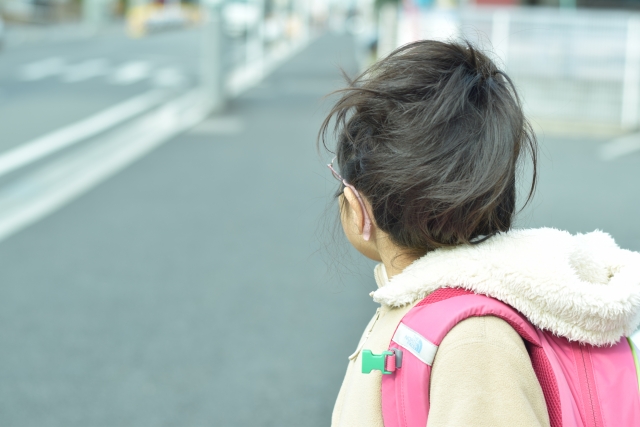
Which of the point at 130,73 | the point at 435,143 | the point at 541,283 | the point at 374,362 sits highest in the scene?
the point at 435,143

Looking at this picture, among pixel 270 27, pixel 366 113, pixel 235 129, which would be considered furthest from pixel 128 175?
pixel 270 27

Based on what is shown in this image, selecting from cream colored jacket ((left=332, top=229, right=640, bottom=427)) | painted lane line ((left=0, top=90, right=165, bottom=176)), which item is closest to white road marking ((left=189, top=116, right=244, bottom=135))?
painted lane line ((left=0, top=90, right=165, bottom=176))

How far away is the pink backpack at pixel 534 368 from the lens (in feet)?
3.22

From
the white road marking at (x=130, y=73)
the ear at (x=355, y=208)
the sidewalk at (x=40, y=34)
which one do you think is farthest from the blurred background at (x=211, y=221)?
the sidewalk at (x=40, y=34)

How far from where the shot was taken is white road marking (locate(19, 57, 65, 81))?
1702 cm

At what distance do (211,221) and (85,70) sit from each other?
14442mm

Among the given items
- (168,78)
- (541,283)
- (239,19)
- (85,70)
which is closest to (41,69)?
(85,70)

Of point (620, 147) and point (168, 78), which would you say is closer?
point (620, 147)

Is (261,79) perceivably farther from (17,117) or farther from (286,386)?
(286,386)

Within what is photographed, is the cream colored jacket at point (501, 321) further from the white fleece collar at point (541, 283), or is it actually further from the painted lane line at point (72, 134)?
the painted lane line at point (72, 134)

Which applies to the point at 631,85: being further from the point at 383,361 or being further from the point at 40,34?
the point at 40,34

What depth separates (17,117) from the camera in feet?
36.9

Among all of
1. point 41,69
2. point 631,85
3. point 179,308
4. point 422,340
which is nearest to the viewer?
point 422,340

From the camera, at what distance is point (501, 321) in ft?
3.27
